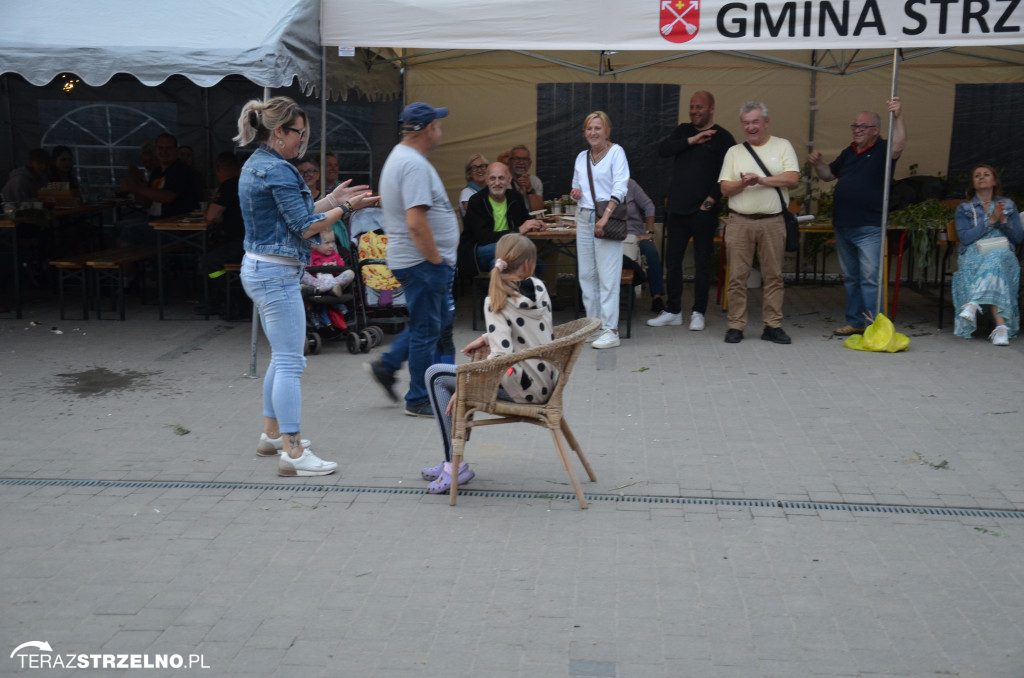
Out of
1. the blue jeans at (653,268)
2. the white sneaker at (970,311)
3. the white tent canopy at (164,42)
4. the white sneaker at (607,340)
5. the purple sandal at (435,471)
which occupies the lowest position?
the purple sandal at (435,471)

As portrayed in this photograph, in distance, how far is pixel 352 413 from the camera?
684 cm

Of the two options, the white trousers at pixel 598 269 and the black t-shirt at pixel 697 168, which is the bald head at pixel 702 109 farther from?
the white trousers at pixel 598 269

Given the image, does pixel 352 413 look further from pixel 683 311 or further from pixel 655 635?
pixel 683 311

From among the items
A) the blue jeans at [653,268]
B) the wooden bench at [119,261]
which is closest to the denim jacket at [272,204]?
the wooden bench at [119,261]

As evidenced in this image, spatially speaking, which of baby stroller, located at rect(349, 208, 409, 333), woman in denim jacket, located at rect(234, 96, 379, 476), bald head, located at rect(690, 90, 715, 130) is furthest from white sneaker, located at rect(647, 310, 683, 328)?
woman in denim jacket, located at rect(234, 96, 379, 476)

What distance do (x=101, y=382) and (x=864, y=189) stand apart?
6.43m

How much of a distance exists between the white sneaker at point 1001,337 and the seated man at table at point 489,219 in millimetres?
4022

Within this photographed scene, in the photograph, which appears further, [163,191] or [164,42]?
[163,191]

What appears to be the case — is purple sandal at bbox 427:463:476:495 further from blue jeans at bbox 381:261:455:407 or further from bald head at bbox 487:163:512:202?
bald head at bbox 487:163:512:202

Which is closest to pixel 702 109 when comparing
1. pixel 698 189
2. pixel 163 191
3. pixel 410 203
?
pixel 698 189

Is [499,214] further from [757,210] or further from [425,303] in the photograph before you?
[425,303]

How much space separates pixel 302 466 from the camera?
18.2 ft

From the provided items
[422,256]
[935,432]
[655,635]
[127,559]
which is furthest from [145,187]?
[655,635]

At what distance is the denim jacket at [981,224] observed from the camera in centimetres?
893
